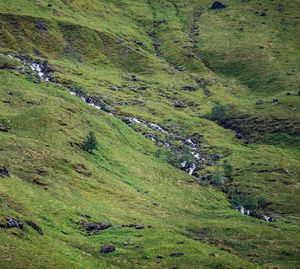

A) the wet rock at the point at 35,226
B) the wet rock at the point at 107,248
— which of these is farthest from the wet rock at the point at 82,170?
the wet rock at the point at 35,226

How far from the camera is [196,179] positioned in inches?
6407

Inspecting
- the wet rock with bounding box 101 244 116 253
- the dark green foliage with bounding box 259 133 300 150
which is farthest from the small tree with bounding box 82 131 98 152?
the dark green foliage with bounding box 259 133 300 150

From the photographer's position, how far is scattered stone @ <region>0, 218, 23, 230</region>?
78.6 metres

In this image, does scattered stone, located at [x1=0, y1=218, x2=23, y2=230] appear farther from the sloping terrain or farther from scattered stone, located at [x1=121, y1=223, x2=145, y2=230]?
scattered stone, located at [x1=121, y1=223, x2=145, y2=230]

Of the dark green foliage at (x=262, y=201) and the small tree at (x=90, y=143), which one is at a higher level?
the small tree at (x=90, y=143)

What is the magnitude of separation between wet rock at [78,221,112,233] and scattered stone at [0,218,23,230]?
840 inches

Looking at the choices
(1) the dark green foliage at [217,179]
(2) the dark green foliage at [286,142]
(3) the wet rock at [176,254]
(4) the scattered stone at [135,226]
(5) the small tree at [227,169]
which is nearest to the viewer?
(3) the wet rock at [176,254]

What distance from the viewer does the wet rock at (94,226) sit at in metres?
102

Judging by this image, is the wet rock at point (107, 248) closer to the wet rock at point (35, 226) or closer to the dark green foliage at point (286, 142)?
the wet rock at point (35, 226)

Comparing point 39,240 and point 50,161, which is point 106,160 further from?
point 39,240

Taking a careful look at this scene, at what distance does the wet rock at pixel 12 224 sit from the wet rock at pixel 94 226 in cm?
2130

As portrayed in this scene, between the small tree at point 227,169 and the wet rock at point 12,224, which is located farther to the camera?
the small tree at point 227,169

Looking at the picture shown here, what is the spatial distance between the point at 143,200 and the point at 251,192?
40.5 m

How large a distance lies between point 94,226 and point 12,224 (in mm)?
25322
